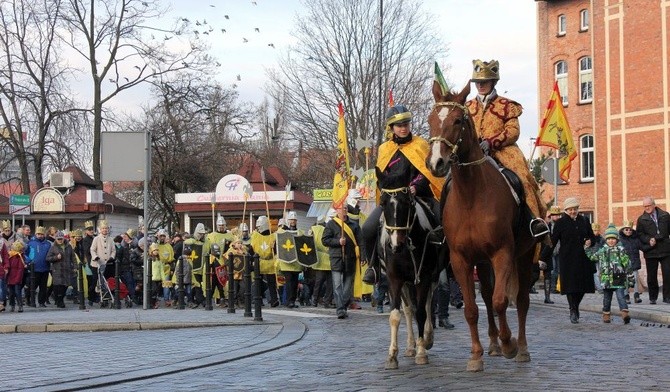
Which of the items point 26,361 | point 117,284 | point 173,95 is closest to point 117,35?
point 173,95

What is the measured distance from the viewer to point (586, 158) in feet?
177

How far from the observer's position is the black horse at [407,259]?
10.8m

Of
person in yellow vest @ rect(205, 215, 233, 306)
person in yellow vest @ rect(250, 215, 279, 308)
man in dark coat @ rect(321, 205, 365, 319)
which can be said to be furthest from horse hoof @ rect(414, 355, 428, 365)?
person in yellow vest @ rect(205, 215, 233, 306)

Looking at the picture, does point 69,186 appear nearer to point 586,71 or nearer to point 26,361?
point 586,71

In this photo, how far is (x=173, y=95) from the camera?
51.3 metres

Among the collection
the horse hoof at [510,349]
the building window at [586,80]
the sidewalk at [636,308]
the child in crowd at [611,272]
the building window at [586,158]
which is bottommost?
the sidewalk at [636,308]

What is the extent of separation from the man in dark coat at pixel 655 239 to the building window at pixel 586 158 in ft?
98.5

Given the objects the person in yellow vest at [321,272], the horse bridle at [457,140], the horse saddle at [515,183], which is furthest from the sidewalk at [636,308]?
the horse bridle at [457,140]

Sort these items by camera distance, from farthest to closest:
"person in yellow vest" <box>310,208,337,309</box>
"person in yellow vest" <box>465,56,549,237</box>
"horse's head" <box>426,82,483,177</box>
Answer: "person in yellow vest" <box>310,208,337,309</box> → "person in yellow vest" <box>465,56,549,237</box> → "horse's head" <box>426,82,483,177</box>

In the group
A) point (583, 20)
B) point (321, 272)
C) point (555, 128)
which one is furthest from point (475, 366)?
point (583, 20)

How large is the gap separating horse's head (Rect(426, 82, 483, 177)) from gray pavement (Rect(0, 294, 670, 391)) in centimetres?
189

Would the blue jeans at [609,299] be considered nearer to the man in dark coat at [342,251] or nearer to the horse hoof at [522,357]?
the man in dark coat at [342,251]

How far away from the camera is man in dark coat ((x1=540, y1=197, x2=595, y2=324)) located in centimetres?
1794

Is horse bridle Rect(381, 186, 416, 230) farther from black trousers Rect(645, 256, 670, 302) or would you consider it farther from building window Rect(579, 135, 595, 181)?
building window Rect(579, 135, 595, 181)
